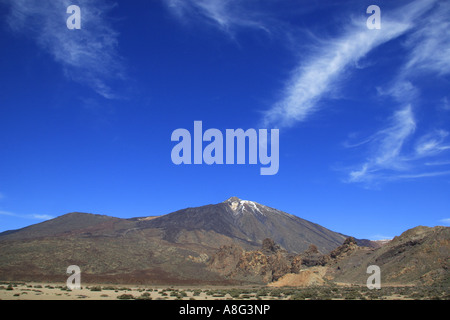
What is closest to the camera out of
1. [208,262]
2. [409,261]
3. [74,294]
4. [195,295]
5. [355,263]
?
[74,294]

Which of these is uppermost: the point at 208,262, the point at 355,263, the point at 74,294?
the point at 74,294

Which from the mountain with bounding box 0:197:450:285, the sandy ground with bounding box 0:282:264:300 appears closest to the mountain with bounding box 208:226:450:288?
the mountain with bounding box 0:197:450:285

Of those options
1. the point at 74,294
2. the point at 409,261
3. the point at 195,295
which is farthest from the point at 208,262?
the point at 74,294

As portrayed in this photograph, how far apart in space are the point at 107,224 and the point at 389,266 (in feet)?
487

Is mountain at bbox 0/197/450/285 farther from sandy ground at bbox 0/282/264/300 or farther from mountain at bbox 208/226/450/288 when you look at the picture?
sandy ground at bbox 0/282/264/300

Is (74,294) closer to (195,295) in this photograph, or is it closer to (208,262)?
(195,295)

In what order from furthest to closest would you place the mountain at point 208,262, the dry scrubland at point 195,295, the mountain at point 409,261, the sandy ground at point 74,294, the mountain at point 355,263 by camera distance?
1. the mountain at point 208,262
2. the mountain at point 355,263
3. the mountain at point 409,261
4. the dry scrubland at point 195,295
5. the sandy ground at point 74,294

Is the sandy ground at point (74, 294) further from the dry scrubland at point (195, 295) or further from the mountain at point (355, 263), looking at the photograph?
the mountain at point (355, 263)

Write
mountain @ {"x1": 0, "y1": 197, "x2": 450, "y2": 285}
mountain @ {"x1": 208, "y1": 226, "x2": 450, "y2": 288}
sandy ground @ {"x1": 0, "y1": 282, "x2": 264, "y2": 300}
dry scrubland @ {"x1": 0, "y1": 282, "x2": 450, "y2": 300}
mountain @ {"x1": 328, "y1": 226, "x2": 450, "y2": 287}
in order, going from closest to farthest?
sandy ground @ {"x1": 0, "y1": 282, "x2": 264, "y2": 300} → dry scrubland @ {"x1": 0, "y1": 282, "x2": 450, "y2": 300} → mountain @ {"x1": 328, "y1": 226, "x2": 450, "y2": 287} → mountain @ {"x1": 208, "y1": 226, "x2": 450, "y2": 288} → mountain @ {"x1": 0, "y1": 197, "x2": 450, "y2": 285}

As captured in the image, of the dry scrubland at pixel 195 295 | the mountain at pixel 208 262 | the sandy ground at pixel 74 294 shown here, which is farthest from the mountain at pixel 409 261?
the sandy ground at pixel 74 294

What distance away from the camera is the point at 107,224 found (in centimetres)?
18512

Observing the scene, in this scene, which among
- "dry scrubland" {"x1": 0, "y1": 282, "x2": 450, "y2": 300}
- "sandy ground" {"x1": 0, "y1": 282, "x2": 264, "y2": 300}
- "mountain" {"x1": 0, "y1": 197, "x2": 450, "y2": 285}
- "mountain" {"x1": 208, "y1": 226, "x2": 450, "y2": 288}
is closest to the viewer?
"sandy ground" {"x1": 0, "y1": 282, "x2": 264, "y2": 300}
